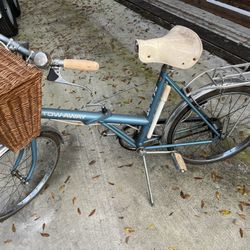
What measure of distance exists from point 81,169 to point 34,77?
1.54 metres

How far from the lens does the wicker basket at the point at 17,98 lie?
3.73 ft

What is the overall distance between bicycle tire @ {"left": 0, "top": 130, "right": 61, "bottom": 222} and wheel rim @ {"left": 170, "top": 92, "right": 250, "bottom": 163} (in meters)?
1.07

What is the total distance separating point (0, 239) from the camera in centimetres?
218

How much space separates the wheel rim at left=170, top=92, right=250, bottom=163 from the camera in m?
2.37

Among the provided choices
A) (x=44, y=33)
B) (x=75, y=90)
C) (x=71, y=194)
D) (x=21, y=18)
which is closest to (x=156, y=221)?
(x=71, y=194)

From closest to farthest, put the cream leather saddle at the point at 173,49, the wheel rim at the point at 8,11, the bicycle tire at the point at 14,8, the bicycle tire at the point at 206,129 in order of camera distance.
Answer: the cream leather saddle at the point at 173,49 < the bicycle tire at the point at 206,129 < the wheel rim at the point at 8,11 < the bicycle tire at the point at 14,8

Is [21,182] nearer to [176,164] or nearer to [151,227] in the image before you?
[151,227]

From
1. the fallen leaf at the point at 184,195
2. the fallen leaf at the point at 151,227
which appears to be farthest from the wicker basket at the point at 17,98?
the fallen leaf at the point at 184,195

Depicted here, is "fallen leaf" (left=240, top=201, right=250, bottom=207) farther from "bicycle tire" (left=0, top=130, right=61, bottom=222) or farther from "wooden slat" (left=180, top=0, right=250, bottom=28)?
"wooden slat" (left=180, top=0, right=250, bottom=28)

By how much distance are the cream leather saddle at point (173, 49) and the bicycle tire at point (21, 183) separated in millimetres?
952

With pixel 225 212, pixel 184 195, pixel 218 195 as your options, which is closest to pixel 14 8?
pixel 184 195

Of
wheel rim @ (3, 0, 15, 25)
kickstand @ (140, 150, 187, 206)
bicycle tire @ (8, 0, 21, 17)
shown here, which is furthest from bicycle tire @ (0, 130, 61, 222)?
bicycle tire @ (8, 0, 21, 17)

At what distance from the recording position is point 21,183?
2.30 meters

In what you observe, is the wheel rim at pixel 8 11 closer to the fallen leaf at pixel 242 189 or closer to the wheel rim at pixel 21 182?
the wheel rim at pixel 21 182
